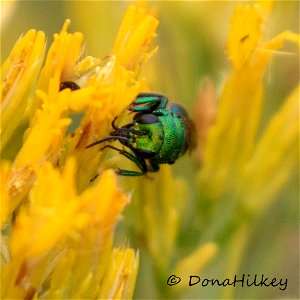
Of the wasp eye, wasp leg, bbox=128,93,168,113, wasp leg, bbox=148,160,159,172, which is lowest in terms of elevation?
wasp leg, bbox=148,160,159,172

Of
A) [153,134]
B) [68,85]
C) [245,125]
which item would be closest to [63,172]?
[68,85]

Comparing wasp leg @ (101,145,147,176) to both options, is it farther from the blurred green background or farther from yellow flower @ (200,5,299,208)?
yellow flower @ (200,5,299,208)

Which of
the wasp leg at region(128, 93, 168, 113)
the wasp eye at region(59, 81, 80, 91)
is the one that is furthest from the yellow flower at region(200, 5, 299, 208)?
the wasp eye at region(59, 81, 80, 91)

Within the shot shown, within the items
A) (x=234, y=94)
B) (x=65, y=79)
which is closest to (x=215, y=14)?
(x=234, y=94)

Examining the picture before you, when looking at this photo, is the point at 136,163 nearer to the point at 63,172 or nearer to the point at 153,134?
the point at 153,134

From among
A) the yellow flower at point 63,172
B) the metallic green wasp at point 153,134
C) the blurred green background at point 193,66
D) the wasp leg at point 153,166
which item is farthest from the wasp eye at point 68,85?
the blurred green background at point 193,66

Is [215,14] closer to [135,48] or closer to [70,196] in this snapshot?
[135,48]

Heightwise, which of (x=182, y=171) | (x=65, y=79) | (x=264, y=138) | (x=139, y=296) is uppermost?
(x=65, y=79)
